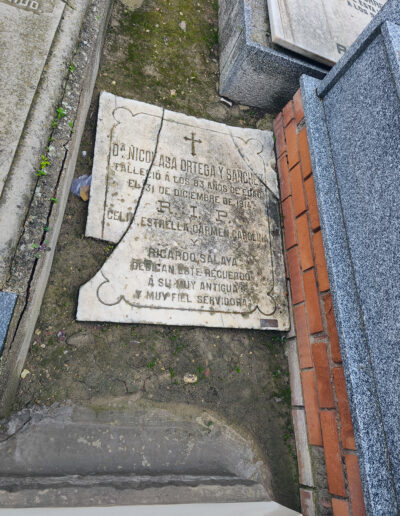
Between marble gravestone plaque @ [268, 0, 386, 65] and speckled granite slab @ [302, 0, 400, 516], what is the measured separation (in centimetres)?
42

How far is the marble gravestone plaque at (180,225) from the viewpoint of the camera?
188cm

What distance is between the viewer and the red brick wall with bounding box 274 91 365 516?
162cm

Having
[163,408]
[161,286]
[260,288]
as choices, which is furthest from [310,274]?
Result: [163,408]

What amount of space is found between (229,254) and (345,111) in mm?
1029

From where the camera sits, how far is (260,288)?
6.95ft

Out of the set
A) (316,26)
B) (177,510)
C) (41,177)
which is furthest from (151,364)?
(316,26)

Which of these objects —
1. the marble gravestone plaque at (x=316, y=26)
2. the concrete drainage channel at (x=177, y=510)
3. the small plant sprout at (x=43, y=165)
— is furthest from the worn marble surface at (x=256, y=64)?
the concrete drainage channel at (x=177, y=510)

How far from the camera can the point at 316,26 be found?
2.49m

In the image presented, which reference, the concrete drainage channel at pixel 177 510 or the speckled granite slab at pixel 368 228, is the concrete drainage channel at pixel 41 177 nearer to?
the concrete drainage channel at pixel 177 510

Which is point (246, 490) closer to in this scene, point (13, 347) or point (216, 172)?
point (13, 347)

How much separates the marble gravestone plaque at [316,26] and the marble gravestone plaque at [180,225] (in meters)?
0.74

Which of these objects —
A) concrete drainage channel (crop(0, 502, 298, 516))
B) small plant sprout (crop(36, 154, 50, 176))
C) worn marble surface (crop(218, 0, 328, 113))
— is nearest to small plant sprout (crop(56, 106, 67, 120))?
small plant sprout (crop(36, 154, 50, 176))

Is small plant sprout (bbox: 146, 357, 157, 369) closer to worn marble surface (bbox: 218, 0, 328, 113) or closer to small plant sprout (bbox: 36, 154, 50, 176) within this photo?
small plant sprout (bbox: 36, 154, 50, 176)

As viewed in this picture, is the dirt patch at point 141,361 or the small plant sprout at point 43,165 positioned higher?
the small plant sprout at point 43,165
